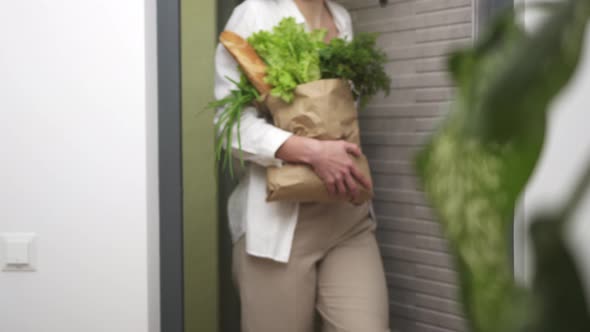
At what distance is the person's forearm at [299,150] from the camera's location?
1.71 metres

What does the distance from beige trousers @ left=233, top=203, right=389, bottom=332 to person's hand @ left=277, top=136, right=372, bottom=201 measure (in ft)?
0.46

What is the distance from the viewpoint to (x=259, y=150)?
69.2 inches

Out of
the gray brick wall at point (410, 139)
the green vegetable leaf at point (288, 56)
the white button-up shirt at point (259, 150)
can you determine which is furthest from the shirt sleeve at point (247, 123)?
the gray brick wall at point (410, 139)

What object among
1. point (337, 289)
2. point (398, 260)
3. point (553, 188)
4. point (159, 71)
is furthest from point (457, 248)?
point (398, 260)

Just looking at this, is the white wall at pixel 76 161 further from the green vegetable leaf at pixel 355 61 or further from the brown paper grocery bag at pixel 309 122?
the green vegetable leaf at pixel 355 61

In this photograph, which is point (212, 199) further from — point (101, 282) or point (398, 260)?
point (398, 260)

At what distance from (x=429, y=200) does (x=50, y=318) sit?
1.76m

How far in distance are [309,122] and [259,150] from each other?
5.7 inches

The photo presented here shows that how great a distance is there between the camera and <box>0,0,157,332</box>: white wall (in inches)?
70.0

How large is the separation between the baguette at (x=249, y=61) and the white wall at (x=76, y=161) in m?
0.23

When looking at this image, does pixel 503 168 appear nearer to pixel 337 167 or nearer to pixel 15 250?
pixel 337 167

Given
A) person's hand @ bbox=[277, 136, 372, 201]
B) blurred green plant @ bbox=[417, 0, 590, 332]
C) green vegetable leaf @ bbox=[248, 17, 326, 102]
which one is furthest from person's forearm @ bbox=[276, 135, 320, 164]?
blurred green plant @ bbox=[417, 0, 590, 332]

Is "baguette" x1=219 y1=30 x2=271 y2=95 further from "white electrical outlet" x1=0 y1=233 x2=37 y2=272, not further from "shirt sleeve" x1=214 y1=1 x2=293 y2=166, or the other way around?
"white electrical outlet" x1=0 y1=233 x2=37 y2=272

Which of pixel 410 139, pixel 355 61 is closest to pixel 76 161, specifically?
pixel 355 61
